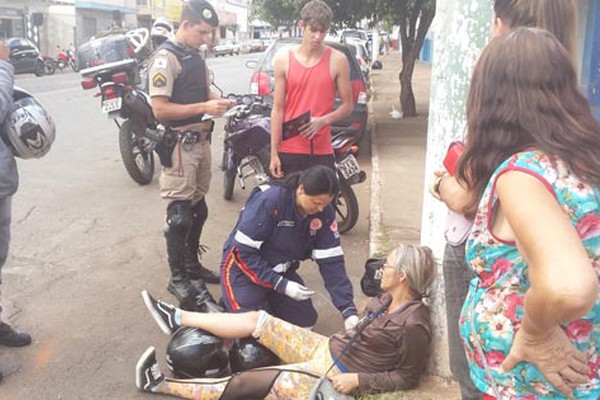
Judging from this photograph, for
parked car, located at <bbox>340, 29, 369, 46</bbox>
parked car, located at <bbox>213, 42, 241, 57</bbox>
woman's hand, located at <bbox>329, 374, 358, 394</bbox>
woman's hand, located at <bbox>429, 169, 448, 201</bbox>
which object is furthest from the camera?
parked car, located at <bbox>213, 42, 241, 57</bbox>

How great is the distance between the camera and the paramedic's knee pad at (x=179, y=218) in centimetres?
420

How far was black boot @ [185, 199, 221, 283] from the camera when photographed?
4547mm

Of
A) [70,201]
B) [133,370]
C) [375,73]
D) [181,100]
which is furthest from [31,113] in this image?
[375,73]

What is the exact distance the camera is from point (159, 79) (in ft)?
13.2

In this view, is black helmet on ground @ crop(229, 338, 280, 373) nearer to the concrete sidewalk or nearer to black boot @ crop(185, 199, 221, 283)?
the concrete sidewalk

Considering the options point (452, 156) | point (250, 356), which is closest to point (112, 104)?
point (250, 356)

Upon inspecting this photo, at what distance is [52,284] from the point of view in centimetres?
459

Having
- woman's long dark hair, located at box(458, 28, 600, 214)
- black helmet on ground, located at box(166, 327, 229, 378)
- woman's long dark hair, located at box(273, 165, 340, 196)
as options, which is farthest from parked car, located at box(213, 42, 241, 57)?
woman's long dark hair, located at box(458, 28, 600, 214)

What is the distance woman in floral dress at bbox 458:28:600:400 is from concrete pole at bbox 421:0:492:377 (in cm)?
124

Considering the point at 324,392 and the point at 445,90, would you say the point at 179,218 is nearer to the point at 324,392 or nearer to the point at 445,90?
the point at 324,392

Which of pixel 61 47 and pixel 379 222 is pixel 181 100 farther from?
pixel 61 47

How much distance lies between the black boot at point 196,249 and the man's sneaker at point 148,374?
129 centimetres

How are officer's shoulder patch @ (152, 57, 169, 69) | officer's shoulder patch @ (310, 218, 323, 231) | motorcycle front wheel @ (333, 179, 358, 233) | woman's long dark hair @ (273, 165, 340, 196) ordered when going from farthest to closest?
motorcycle front wheel @ (333, 179, 358, 233), officer's shoulder patch @ (152, 57, 169, 69), officer's shoulder patch @ (310, 218, 323, 231), woman's long dark hair @ (273, 165, 340, 196)

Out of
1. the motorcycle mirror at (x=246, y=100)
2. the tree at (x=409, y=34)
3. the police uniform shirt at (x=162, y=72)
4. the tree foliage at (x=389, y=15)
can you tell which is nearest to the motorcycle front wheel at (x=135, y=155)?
the motorcycle mirror at (x=246, y=100)
